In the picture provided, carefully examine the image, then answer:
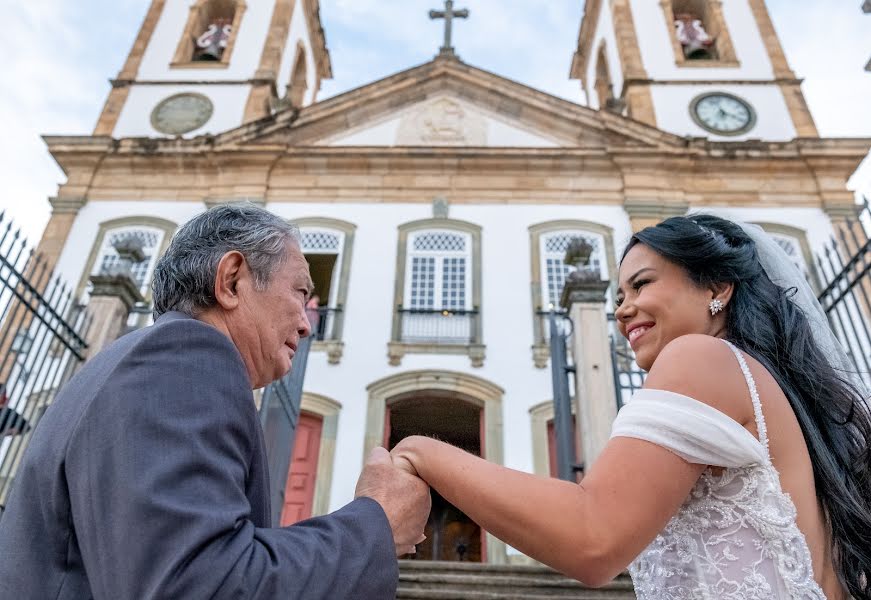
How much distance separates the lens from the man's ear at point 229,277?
1.65m

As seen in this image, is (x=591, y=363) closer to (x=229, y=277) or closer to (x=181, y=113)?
(x=229, y=277)

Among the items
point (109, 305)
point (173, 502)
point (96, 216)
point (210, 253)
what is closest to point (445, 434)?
point (109, 305)

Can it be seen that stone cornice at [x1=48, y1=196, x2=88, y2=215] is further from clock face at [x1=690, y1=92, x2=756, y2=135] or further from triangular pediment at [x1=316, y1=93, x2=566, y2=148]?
clock face at [x1=690, y1=92, x2=756, y2=135]

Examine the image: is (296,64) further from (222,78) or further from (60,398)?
(60,398)

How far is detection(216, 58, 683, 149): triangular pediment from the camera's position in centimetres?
1402

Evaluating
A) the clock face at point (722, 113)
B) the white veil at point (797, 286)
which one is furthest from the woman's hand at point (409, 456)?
the clock face at point (722, 113)

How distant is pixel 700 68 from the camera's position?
15.8 m

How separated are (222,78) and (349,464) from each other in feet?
34.5

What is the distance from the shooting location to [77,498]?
1187 mm

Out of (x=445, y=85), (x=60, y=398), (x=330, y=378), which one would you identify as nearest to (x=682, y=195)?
(x=445, y=85)

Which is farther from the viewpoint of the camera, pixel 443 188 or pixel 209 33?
pixel 209 33

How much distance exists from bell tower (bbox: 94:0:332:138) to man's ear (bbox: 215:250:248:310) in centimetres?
1408

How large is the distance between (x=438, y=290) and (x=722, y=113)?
7.94 metres

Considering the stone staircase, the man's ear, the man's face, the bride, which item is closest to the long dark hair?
the bride
